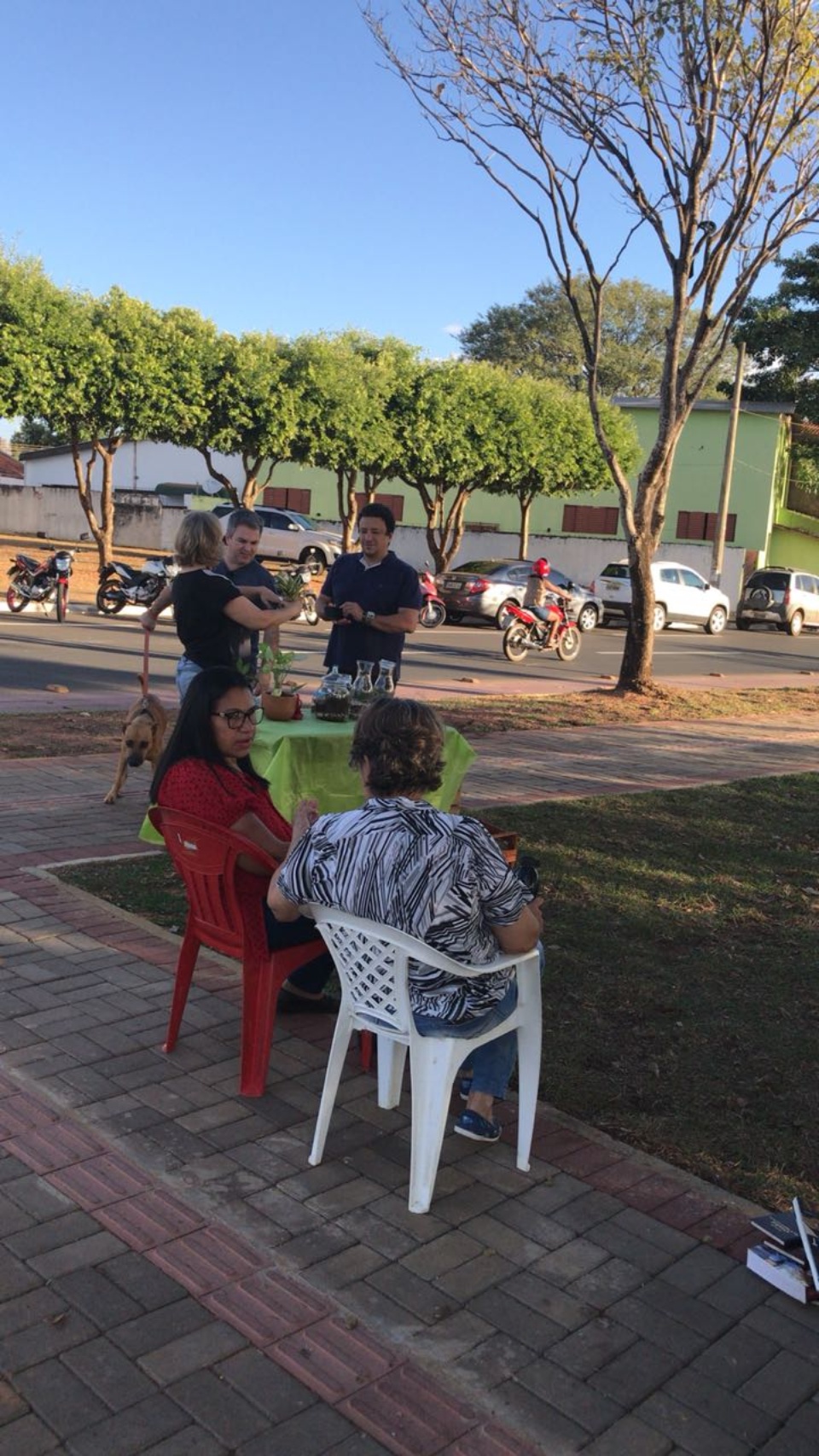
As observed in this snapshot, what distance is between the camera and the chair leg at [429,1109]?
3271 millimetres

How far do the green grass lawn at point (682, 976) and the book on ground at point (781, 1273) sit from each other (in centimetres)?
40

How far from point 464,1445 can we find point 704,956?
333 centimetres

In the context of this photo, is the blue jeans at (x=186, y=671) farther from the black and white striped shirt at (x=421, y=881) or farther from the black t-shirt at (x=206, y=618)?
the black and white striped shirt at (x=421, y=881)

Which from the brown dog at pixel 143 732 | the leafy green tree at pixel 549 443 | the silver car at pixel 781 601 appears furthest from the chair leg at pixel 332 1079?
the silver car at pixel 781 601

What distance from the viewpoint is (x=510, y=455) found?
3312 cm

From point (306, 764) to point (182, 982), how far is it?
1524mm

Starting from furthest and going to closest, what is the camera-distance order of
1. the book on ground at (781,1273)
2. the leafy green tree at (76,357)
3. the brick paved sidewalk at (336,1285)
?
the leafy green tree at (76,357) < the book on ground at (781,1273) < the brick paved sidewalk at (336,1285)

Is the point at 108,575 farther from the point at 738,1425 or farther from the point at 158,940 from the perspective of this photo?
the point at 738,1425

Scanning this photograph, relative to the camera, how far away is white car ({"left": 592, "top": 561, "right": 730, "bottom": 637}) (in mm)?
29141

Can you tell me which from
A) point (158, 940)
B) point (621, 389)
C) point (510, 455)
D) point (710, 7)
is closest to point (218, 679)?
point (158, 940)

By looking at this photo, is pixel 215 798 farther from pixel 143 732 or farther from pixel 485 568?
pixel 485 568

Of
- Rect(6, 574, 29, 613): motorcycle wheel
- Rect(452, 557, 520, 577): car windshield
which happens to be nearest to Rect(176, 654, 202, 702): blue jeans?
Rect(6, 574, 29, 613): motorcycle wheel

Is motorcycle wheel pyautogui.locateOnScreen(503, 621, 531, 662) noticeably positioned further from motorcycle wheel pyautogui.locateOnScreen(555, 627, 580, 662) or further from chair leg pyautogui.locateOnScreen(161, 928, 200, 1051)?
chair leg pyautogui.locateOnScreen(161, 928, 200, 1051)

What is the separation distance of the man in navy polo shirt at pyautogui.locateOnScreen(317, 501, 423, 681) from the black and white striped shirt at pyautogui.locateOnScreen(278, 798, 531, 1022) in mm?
3098
